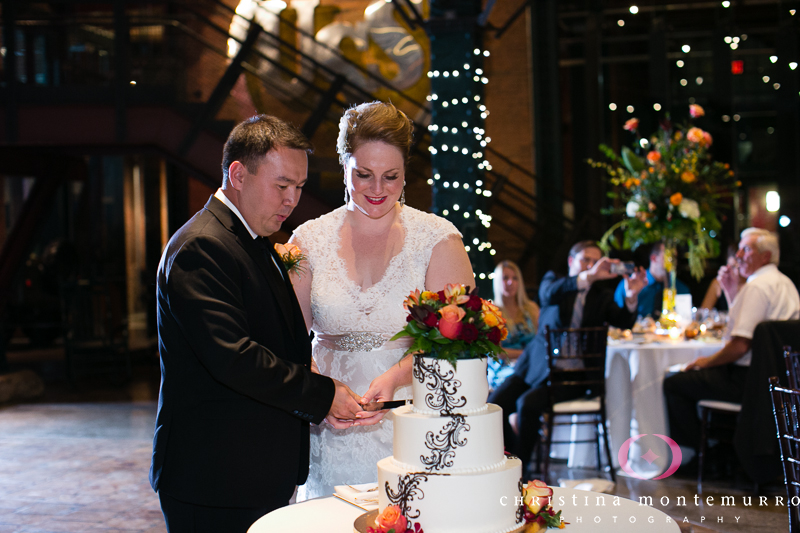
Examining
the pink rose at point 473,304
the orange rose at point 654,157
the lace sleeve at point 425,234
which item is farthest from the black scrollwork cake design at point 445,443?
the orange rose at point 654,157

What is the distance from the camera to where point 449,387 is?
164 centimetres

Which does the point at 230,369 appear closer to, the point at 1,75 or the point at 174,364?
the point at 174,364

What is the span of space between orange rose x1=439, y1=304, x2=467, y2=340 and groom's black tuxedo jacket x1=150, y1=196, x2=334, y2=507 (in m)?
0.48

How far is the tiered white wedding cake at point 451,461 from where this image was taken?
5.15ft

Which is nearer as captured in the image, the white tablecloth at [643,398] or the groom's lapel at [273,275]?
the groom's lapel at [273,275]

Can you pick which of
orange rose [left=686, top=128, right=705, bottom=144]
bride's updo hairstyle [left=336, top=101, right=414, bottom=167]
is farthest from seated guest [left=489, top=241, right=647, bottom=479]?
bride's updo hairstyle [left=336, top=101, right=414, bottom=167]

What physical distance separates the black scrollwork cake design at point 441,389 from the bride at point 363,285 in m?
0.76

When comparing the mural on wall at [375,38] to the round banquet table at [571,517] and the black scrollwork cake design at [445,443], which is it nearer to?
the round banquet table at [571,517]

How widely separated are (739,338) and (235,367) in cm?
411

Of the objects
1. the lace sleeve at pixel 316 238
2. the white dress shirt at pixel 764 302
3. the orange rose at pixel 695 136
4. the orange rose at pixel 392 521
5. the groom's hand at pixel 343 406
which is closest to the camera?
the orange rose at pixel 392 521

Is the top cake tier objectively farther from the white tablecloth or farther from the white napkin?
the white tablecloth

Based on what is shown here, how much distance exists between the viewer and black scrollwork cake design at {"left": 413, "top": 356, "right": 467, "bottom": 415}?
1.64 m

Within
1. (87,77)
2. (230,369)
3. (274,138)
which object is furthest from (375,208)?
(87,77)

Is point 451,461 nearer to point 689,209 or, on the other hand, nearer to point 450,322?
point 450,322
